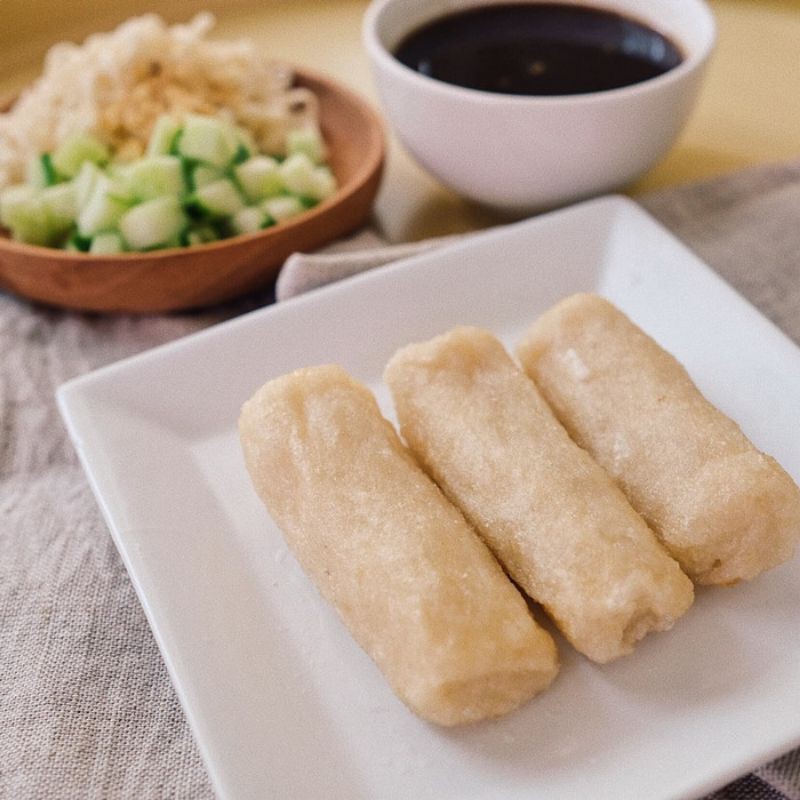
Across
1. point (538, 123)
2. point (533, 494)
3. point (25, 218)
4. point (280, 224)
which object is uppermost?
point (538, 123)

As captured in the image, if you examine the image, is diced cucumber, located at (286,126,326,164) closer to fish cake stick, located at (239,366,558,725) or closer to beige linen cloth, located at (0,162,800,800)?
beige linen cloth, located at (0,162,800,800)

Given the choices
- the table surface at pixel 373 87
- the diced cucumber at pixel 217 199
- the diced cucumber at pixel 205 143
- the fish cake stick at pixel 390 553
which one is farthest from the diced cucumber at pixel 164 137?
the fish cake stick at pixel 390 553

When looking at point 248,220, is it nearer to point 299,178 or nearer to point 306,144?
point 299,178

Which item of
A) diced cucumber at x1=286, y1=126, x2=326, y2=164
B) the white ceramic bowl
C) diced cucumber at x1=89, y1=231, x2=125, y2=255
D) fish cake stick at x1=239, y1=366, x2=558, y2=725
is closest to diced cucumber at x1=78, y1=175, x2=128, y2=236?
diced cucumber at x1=89, y1=231, x2=125, y2=255

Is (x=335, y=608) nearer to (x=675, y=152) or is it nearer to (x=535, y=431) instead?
(x=535, y=431)

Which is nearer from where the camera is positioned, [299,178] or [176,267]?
[176,267]

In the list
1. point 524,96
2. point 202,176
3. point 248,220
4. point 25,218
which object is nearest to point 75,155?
point 25,218
